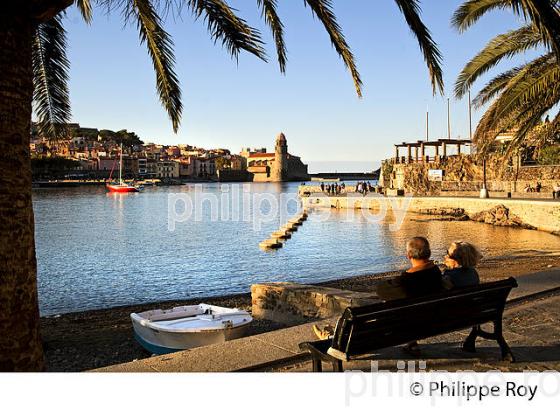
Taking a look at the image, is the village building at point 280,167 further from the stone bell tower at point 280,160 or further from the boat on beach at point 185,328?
the boat on beach at point 185,328

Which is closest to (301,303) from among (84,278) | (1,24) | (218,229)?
(1,24)

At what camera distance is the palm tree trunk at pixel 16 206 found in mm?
2969

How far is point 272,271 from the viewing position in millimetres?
17594

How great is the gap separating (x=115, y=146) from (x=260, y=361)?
16816 centimetres

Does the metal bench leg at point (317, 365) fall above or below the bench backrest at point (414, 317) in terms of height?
below

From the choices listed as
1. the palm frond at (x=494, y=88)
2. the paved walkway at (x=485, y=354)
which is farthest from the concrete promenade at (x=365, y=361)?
the palm frond at (x=494, y=88)

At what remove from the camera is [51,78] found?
20.4ft

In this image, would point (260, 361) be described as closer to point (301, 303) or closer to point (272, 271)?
point (301, 303)

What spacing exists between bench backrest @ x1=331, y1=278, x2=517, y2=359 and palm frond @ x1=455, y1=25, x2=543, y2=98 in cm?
872

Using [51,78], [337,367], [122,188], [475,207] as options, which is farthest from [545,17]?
[122,188]

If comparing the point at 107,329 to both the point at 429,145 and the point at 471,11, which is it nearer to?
the point at 471,11

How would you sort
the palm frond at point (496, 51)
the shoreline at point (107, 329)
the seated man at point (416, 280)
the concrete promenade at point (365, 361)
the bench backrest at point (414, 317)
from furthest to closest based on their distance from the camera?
1. the palm frond at point (496, 51)
2. the shoreline at point (107, 329)
3. the concrete promenade at point (365, 361)
4. the seated man at point (416, 280)
5. the bench backrest at point (414, 317)

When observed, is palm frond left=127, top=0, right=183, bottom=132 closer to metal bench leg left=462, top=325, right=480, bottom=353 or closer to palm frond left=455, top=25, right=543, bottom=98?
metal bench leg left=462, top=325, right=480, bottom=353

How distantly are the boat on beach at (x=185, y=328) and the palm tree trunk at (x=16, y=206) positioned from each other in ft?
14.4
